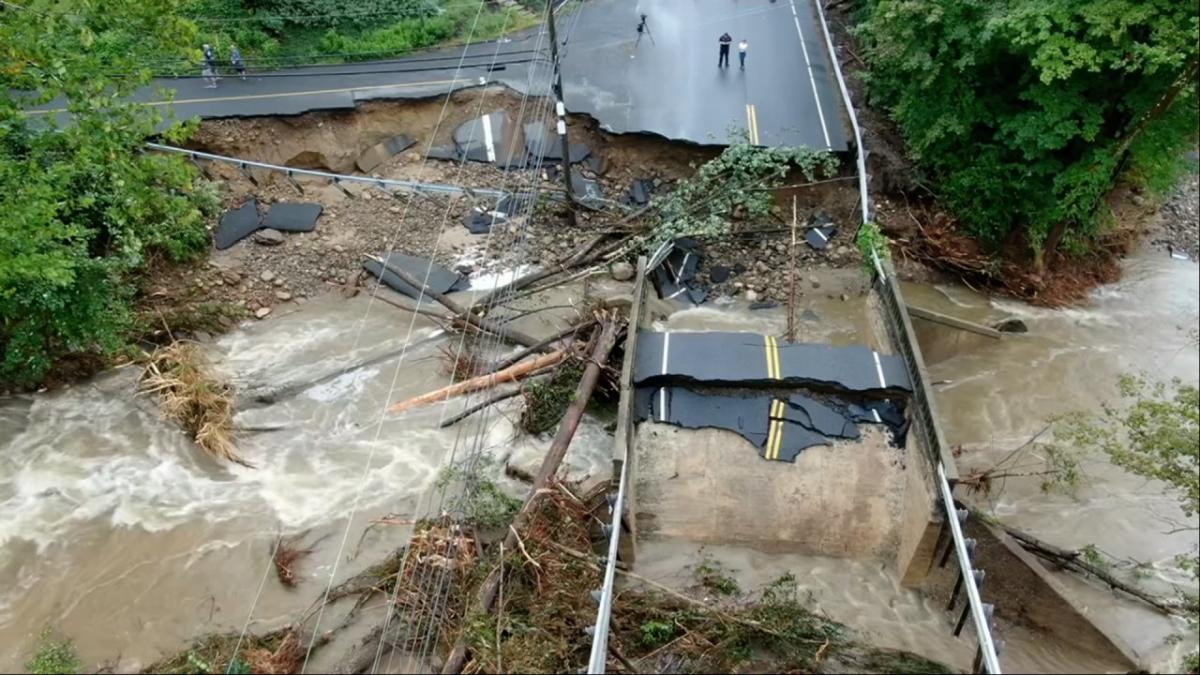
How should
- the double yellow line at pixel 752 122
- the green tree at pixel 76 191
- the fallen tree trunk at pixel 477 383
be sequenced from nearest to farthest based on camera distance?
the green tree at pixel 76 191 → the fallen tree trunk at pixel 477 383 → the double yellow line at pixel 752 122

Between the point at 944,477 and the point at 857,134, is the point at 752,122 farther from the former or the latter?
the point at 944,477

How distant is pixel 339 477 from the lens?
460 inches

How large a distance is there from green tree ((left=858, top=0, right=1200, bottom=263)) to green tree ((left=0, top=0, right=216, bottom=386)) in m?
12.6

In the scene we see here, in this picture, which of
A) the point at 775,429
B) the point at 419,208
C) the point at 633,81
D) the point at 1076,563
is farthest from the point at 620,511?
the point at 633,81

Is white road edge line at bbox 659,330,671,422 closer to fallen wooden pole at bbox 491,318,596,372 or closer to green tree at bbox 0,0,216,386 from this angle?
fallen wooden pole at bbox 491,318,596,372

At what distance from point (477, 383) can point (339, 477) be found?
101 inches

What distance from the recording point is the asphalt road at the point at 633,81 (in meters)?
16.9

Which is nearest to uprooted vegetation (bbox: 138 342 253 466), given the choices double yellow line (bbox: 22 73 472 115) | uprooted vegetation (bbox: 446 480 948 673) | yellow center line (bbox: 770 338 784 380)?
uprooted vegetation (bbox: 446 480 948 673)

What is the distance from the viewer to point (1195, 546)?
10219 mm

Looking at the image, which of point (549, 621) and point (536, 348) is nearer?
point (549, 621)

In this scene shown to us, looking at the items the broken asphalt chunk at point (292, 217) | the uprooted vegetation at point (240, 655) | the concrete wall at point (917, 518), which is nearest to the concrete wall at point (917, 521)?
the concrete wall at point (917, 518)

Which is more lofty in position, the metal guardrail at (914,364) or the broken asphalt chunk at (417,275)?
the metal guardrail at (914,364)

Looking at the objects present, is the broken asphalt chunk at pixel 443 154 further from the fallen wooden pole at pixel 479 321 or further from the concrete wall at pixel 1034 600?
the concrete wall at pixel 1034 600

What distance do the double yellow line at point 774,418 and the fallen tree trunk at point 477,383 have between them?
3.56 meters
